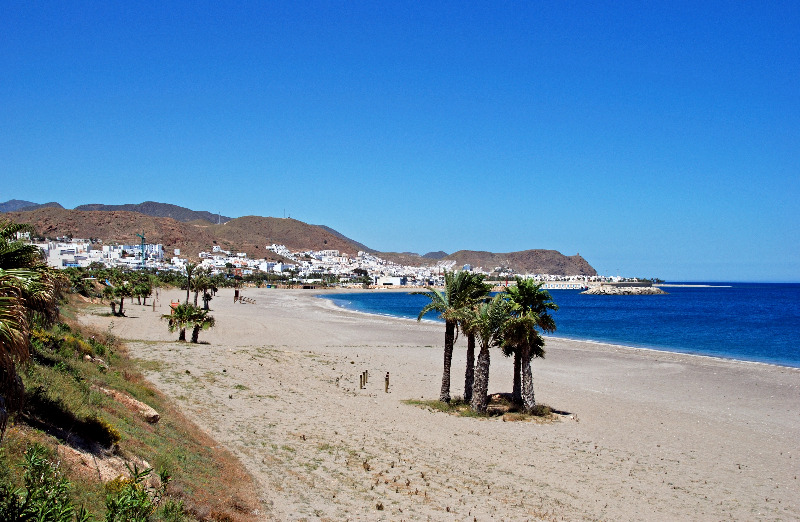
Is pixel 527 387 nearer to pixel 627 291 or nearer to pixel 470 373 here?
pixel 470 373

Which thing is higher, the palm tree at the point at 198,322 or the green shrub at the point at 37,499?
the green shrub at the point at 37,499

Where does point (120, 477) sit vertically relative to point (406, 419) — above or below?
above

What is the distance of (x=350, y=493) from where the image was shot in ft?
35.4

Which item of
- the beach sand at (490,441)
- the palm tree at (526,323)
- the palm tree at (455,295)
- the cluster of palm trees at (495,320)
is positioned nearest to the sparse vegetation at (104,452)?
the beach sand at (490,441)

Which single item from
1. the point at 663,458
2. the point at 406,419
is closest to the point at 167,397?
the point at 406,419

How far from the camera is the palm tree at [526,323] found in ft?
59.9

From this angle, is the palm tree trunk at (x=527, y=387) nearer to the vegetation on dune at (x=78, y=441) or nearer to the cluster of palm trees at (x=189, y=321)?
the vegetation on dune at (x=78, y=441)

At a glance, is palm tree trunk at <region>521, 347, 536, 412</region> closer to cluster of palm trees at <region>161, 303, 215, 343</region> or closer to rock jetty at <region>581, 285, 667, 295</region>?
cluster of palm trees at <region>161, 303, 215, 343</region>

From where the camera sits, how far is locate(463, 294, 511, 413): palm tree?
59.6 ft

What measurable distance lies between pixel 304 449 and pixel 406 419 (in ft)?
16.0

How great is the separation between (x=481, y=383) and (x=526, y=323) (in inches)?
102

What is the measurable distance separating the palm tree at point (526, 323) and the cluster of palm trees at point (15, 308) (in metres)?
13.6

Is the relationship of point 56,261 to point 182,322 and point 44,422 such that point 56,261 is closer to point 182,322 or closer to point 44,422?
point 182,322

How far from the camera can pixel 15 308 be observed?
570 centimetres
